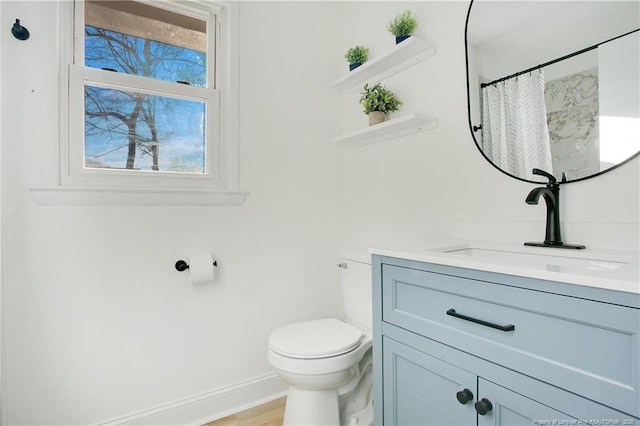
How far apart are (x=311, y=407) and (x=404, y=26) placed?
70.4 inches

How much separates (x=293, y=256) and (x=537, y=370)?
1358 millimetres

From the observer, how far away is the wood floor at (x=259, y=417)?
5.54 ft

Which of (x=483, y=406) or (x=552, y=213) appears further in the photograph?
(x=552, y=213)

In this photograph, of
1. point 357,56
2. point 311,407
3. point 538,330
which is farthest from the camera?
point 357,56

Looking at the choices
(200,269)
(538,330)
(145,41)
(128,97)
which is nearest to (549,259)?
(538,330)

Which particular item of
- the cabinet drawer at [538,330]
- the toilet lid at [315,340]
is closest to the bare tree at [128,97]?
the toilet lid at [315,340]

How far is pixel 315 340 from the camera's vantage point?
59.7 inches

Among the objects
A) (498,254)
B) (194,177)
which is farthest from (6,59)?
(498,254)

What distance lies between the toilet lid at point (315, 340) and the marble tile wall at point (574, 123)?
1.05 metres

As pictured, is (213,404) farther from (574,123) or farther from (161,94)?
(574,123)

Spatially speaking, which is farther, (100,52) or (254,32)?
(254,32)

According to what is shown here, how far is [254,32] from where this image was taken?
187 cm

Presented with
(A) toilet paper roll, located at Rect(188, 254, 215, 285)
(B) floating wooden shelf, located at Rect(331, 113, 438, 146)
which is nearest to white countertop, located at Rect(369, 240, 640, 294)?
(B) floating wooden shelf, located at Rect(331, 113, 438, 146)

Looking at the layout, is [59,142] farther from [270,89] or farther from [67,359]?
[270,89]
